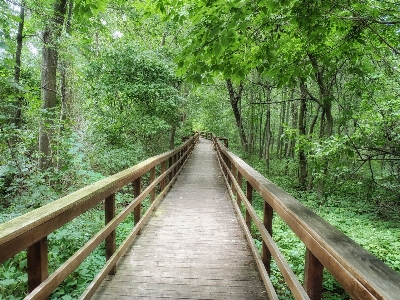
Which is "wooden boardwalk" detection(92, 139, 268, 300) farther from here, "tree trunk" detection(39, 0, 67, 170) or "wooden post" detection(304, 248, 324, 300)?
"tree trunk" detection(39, 0, 67, 170)

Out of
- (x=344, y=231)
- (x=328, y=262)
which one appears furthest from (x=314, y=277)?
(x=344, y=231)

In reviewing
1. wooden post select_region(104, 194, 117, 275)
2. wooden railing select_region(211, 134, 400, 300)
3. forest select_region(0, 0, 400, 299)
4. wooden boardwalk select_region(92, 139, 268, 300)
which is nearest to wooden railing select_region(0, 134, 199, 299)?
wooden post select_region(104, 194, 117, 275)

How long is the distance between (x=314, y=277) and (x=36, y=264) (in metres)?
1.69

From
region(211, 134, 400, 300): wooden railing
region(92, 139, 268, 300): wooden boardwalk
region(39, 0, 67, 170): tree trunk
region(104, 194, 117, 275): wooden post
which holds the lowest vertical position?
region(92, 139, 268, 300): wooden boardwalk

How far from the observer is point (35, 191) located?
15.7 feet

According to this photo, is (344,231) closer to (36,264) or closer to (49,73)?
(36,264)

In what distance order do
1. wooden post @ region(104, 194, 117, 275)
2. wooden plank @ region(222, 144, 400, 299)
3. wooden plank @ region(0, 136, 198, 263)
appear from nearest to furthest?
1. wooden plank @ region(222, 144, 400, 299)
2. wooden plank @ region(0, 136, 198, 263)
3. wooden post @ region(104, 194, 117, 275)

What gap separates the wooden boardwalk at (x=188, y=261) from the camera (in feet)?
9.25

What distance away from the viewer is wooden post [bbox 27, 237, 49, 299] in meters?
1.71

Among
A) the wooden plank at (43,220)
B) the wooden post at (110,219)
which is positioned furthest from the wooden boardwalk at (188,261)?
the wooden plank at (43,220)

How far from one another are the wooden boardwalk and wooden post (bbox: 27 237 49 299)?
42.6 inches

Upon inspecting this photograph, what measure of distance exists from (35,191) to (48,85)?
4.86 meters

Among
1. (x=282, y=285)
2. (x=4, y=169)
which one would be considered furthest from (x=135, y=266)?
(x=4, y=169)

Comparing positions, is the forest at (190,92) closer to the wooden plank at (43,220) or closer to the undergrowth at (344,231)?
the undergrowth at (344,231)
